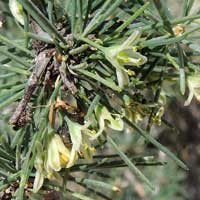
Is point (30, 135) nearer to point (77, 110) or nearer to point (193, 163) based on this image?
point (77, 110)

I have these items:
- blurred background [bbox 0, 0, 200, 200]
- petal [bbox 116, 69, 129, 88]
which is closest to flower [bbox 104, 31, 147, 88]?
petal [bbox 116, 69, 129, 88]

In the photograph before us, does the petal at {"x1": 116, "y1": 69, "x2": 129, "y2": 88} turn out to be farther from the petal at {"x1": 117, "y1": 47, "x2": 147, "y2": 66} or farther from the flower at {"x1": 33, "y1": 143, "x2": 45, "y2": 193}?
the flower at {"x1": 33, "y1": 143, "x2": 45, "y2": 193}

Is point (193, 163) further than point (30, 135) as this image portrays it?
Yes

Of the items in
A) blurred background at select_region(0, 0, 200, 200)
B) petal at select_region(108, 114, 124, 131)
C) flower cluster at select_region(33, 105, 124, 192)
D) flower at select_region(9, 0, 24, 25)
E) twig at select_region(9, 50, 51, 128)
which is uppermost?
flower at select_region(9, 0, 24, 25)

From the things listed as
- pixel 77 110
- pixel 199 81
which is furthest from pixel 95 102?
pixel 199 81

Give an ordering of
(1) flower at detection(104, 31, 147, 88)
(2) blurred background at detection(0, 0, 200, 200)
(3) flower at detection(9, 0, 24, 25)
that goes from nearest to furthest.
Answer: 1. (1) flower at detection(104, 31, 147, 88)
2. (3) flower at detection(9, 0, 24, 25)
3. (2) blurred background at detection(0, 0, 200, 200)
